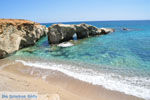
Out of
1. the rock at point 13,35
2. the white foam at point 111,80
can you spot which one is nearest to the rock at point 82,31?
the rock at point 13,35

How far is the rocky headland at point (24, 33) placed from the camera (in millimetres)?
12320

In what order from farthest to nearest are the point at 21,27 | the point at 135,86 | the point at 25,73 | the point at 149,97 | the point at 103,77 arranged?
the point at 21,27
the point at 25,73
the point at 103,77
the point at 135,86
the point at 149,97

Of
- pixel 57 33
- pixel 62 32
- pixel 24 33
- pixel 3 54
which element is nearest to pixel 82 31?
pixel 62 32

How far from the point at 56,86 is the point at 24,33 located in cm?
1323

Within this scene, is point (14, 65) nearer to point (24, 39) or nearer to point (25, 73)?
point (25, 73)

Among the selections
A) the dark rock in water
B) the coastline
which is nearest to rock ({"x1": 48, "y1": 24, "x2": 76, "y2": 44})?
the dark rock in water

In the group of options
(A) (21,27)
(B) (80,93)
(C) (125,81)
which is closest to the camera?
(B) (80,93)

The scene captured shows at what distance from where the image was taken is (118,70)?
827cm

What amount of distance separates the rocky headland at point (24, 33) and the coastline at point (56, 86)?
4.42 m

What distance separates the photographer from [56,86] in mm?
6410

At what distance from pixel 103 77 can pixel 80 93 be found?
2304 mm

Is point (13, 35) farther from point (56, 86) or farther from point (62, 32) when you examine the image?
point (56, 86)

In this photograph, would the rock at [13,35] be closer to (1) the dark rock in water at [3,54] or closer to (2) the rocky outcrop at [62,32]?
(1) the dark rock in water at [3,54]

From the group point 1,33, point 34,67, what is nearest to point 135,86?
point 34,67
